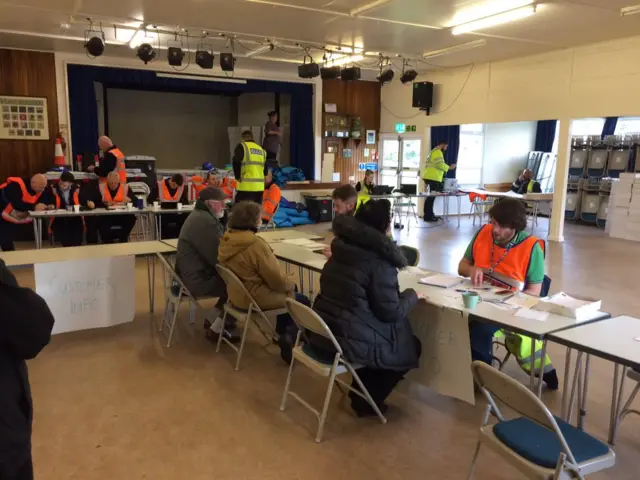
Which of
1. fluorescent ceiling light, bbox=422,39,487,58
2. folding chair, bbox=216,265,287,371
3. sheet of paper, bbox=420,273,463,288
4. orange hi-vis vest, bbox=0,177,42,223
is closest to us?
sheet of paper, bbox=420,273,463,288

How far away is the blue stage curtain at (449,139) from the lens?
38.5ft

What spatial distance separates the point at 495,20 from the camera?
21.6 ft

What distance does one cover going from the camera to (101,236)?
7.60 meters

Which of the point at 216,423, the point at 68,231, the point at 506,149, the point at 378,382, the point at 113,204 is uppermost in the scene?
the point at 506,149

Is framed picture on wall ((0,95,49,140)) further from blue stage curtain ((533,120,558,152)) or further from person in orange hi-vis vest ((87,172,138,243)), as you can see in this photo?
blue stage curtain ((533,120,558,152))

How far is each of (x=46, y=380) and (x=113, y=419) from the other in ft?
2.62

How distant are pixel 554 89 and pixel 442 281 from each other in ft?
22.8

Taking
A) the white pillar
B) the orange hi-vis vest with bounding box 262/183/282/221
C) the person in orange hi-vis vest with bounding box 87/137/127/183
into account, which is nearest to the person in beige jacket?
the orange hi-vis vest with bounding box 262/183/282/221

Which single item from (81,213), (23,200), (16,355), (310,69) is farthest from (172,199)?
(16,355)

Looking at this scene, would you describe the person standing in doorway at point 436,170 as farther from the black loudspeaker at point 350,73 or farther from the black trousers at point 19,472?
the black trousers at point 19,472

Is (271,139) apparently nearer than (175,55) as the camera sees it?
No

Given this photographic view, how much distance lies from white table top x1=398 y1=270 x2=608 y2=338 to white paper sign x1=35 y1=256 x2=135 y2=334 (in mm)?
2467

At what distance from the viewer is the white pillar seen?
29.2 feet

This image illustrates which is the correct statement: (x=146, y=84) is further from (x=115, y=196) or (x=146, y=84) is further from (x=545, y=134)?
(x=545, y=134)
